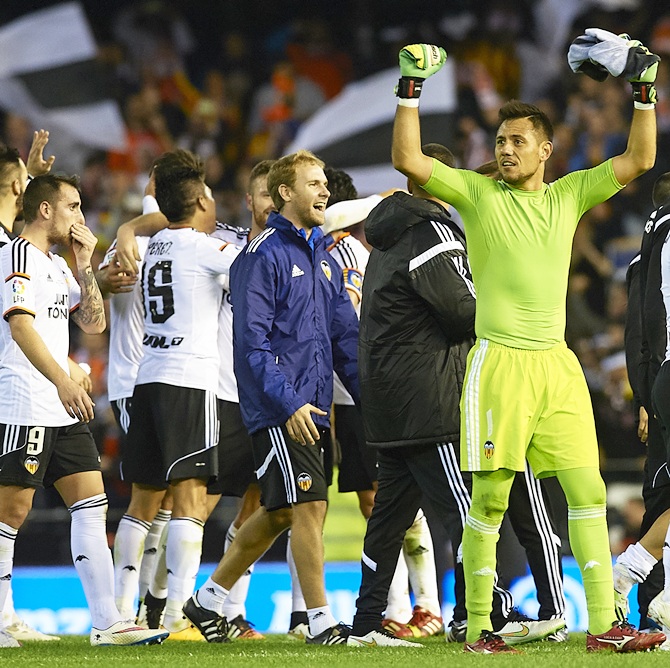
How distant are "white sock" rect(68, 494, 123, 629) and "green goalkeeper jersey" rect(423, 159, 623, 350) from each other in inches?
81.5

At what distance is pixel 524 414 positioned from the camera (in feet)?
16.9

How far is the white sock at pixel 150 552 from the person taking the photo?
292 inches

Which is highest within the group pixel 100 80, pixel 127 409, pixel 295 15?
pixel 295 15

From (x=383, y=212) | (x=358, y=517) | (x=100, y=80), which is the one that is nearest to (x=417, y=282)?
(x=383, y=212)

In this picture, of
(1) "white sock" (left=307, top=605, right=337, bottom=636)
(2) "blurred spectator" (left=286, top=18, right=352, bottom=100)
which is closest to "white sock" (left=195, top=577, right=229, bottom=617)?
(1) "white sock" (left=307, top=605, right=337, bottom=636)

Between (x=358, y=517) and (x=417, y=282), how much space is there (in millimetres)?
5283

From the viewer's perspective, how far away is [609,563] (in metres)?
5.04

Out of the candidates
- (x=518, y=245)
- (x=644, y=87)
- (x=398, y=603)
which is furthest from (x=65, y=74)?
(x=644, y=87)

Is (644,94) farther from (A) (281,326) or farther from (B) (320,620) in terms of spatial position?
(B) (320,620)

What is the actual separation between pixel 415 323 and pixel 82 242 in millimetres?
1683

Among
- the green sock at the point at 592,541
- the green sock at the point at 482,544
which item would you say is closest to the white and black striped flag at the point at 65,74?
the green sock at the point at 482,544

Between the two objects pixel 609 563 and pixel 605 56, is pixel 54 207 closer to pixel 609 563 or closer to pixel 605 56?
pixel 605 56

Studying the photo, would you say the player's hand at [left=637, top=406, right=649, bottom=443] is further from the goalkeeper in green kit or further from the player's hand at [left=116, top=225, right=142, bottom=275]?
the player's hand at [left=116, top=225, right=142, bottom=275]

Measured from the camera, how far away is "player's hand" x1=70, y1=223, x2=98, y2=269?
6.24 metres
